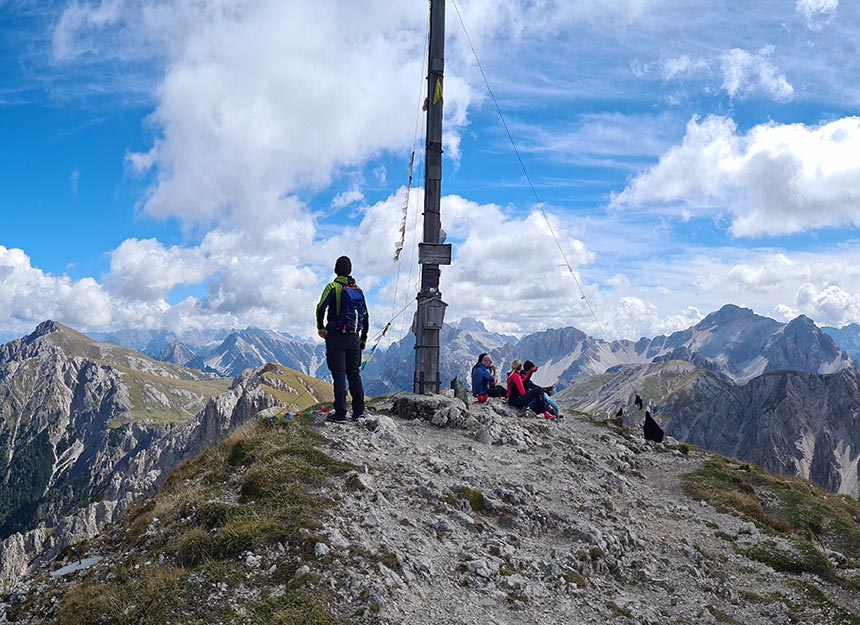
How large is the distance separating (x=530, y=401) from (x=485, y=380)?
8.28ft

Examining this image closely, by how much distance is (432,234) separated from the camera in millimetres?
20344

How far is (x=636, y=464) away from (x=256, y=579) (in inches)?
625

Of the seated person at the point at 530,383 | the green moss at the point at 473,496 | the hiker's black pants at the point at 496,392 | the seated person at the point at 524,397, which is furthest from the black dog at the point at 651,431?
the green moss at the point at 473,496

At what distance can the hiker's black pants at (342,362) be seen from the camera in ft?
50.0

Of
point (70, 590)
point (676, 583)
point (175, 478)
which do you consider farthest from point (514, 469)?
point (70, 590)

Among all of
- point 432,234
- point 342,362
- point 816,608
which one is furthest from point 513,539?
point 432,234

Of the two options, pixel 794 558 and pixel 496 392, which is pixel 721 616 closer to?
pixel 794 558

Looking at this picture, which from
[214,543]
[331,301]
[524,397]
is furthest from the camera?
[524,397]

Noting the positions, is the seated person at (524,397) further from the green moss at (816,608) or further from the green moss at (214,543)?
the green moss at (214,543)

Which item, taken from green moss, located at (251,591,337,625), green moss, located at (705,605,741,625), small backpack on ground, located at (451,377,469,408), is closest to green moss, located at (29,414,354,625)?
green moss, located at (251,591,337,625)

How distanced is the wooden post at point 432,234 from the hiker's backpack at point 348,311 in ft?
15.8

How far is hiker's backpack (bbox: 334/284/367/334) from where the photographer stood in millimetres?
15250

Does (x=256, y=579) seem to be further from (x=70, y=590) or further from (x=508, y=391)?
(x=508, y=391)

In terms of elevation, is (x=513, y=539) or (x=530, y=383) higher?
(x=530, y=383)
